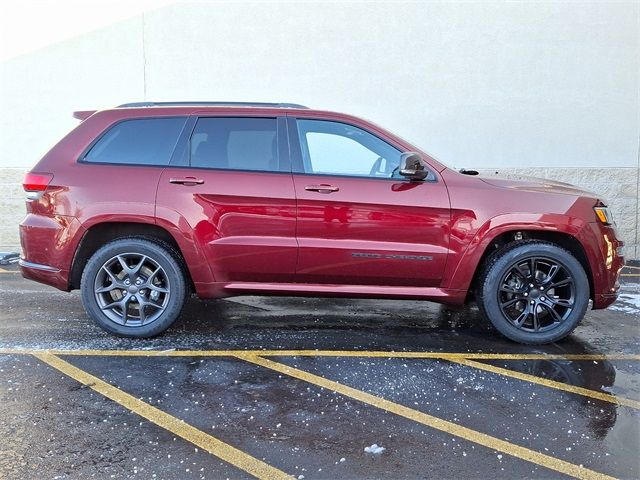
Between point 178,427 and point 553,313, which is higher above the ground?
point 553,313

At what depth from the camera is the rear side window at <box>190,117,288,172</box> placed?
4359 mm


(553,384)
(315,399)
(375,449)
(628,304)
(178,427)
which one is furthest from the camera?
(628,304)

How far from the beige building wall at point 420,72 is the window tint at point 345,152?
4563 millimetres

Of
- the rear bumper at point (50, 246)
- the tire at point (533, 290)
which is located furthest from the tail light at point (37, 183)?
the tire at point (533, 290)

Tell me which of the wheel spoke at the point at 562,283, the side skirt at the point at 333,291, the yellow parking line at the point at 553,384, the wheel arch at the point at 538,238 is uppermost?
the wheel arch at the point at 538,238

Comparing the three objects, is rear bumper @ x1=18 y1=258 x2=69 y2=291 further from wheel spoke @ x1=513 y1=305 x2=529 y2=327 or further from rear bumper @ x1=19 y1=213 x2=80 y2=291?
wheel spoke @ x1=513 y1=305 x2=529 y2=327

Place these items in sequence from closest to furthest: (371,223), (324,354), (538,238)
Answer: (324,354)
(371,223)
(538,238)

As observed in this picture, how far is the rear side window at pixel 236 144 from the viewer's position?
4.36 metres

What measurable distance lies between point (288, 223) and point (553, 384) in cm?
216

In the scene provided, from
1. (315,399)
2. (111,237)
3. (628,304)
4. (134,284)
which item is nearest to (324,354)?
(315,399)

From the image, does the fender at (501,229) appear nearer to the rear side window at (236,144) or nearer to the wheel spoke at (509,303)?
the wheel spoke at (509,303)

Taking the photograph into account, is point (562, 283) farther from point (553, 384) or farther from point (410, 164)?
point (410, 164)

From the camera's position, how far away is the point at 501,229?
4246 millimetres

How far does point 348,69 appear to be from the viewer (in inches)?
345
